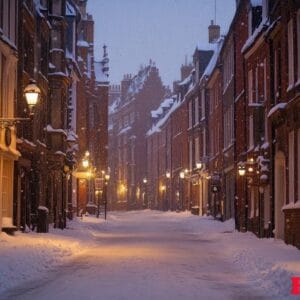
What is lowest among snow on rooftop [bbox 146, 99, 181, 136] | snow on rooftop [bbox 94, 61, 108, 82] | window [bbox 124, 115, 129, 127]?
snow on rooftop [bbox 146, 99, 181, 136]

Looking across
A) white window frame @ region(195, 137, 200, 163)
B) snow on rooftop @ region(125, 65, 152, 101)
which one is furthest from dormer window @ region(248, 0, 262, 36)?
snow on rooftop @ region(125, 65, 152, 101)

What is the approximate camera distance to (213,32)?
239ft

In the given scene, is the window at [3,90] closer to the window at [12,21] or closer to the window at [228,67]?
the window at [12,21]

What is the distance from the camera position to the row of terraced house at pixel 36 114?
26.6m

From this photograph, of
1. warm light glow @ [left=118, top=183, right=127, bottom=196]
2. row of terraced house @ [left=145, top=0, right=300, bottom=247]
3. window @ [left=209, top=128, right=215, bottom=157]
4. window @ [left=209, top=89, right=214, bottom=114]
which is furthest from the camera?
warm light glow @ [left=118, top=183, right=127, bottom=196]

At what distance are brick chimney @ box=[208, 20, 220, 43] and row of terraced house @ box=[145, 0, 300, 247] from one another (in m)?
0.09

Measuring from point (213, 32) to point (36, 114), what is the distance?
41.4 meters

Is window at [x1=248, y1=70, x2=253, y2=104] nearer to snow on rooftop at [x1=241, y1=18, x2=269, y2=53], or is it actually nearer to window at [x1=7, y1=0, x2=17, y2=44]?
snow on rooftop at [x1=241, y1=18, x2=269, y2=53]

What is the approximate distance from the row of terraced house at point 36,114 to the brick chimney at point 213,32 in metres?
19.2

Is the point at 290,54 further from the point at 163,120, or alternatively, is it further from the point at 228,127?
the point at 163,120

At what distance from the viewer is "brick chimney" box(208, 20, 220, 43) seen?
7264 cm

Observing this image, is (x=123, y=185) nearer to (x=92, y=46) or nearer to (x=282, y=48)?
(x=92, y=46)

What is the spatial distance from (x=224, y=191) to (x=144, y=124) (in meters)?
67.1

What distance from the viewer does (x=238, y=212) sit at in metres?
37.5
